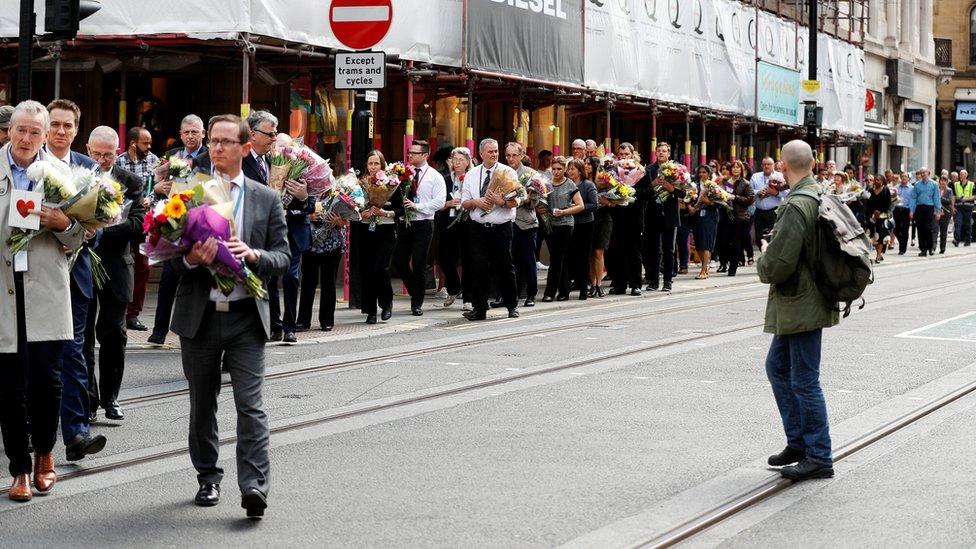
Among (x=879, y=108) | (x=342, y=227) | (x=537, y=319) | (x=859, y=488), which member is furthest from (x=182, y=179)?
(x=879, y=108)

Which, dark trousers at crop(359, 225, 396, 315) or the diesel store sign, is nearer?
dark trousers at crop(359, 225, 396, 315)

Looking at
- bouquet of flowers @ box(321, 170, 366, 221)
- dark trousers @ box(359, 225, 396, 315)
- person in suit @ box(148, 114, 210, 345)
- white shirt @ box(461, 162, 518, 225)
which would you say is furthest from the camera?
white shirt @ box(461, 162, 518, 225)

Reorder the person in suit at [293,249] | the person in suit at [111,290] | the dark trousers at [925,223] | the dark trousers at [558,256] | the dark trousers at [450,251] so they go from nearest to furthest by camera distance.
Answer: the person in suit at [111,290], the person in suit at [293,249], the dark trousers at [450,251], the dark trousers at [558,256], the dark trousers at [925,223]

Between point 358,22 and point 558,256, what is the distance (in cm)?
430

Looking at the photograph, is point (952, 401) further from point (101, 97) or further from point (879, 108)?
point (879, 108)

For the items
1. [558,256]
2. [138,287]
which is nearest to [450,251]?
[558,256]

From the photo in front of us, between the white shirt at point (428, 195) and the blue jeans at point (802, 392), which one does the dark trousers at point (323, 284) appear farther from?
the blue jeans at point (802, 392)

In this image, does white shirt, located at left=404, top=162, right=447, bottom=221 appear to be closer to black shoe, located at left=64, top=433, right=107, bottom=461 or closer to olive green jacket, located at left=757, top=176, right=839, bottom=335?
black shoe, located at left=64, top=433, right=107, bottom=461

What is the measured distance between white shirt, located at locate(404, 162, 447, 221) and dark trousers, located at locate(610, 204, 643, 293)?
4.53m

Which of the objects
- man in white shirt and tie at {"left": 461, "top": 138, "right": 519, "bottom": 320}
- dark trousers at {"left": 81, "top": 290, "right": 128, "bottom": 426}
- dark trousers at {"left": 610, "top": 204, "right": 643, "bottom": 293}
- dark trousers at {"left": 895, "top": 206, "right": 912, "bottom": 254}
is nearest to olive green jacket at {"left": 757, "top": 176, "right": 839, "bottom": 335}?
dark trousers at {"left": 81, "top": 290, "right": 128, "bottom": 426}

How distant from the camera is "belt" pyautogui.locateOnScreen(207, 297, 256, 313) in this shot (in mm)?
6582

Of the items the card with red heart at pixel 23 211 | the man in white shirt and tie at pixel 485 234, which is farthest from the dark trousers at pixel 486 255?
the card with red heart at pixel 23 211

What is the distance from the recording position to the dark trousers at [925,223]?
33.6 meters

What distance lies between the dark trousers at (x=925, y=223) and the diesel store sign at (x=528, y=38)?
12240mm
